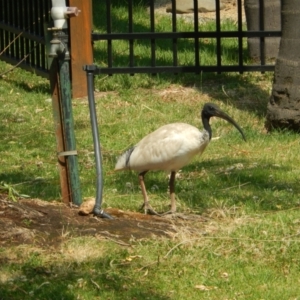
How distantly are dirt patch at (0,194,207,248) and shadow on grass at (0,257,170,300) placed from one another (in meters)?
0.36

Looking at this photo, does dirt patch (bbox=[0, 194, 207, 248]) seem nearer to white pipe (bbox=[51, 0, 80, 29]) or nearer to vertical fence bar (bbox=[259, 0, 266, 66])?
white pipe (bbox=[51, 0, 80, 29])

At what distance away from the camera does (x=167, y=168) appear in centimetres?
736

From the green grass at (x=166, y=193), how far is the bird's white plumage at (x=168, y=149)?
1.27 ft

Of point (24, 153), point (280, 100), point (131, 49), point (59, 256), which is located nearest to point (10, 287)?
point (59, 256)

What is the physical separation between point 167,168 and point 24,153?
2682mm

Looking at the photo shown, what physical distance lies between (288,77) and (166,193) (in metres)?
2.62

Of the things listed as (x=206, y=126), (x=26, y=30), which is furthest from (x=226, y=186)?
(x=26, y=30)

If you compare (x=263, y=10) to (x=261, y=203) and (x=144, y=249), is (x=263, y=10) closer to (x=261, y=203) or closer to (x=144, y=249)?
(x=261, y=203)

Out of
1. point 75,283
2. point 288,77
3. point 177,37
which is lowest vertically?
point 75,283

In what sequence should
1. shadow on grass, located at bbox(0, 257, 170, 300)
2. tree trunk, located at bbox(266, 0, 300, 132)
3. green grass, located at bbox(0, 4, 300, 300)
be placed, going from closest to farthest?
shadow on grass, located at bbox(0, 257, 170, 300)
green grass, located at bbox(0, 4, 300, 300)
tree trunk, located at bbox(266, 0, 300, 132)

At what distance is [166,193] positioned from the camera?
8070 mm

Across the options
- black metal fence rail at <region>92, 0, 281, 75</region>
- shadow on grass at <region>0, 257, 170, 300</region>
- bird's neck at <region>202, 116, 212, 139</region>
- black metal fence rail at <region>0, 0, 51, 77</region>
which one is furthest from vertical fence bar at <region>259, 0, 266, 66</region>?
shadow on grass at <region>0, 257, 170, 300</region>

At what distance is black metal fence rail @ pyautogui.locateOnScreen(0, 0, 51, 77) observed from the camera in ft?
41.6

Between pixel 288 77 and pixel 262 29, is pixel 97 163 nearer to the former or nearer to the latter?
pixel 288 77
